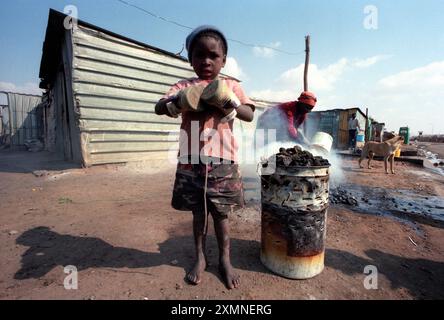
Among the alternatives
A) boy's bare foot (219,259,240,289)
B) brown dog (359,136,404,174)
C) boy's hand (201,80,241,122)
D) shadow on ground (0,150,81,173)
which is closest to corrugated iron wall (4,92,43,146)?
shadow on ground (0,150,81,173)

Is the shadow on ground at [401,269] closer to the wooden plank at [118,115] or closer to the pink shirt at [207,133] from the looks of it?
the pink shirt at [207,133]

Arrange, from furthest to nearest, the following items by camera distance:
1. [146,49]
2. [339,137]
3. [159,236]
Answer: [339,137] → [146,49] → [159,236]

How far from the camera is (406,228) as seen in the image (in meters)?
3.43

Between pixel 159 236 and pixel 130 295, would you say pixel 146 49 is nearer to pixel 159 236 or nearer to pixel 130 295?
pixel 159 236

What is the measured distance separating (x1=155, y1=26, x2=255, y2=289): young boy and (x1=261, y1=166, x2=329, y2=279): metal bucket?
0.35 meters

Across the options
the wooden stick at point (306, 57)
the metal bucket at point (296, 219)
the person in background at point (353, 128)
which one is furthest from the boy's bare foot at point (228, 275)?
the person in background at point (353, 128)

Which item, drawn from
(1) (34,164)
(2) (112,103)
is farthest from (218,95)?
(1) (34,164)

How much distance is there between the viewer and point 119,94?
23.3ft

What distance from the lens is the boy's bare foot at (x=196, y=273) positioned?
1.99m

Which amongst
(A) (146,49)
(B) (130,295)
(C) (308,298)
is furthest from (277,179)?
(A) (146,49)

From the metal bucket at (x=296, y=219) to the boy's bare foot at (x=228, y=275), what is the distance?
0.38 m

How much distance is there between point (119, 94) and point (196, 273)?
21.2 ft

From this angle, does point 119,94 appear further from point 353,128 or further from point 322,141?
point 353,128

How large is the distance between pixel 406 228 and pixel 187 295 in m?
3.30
